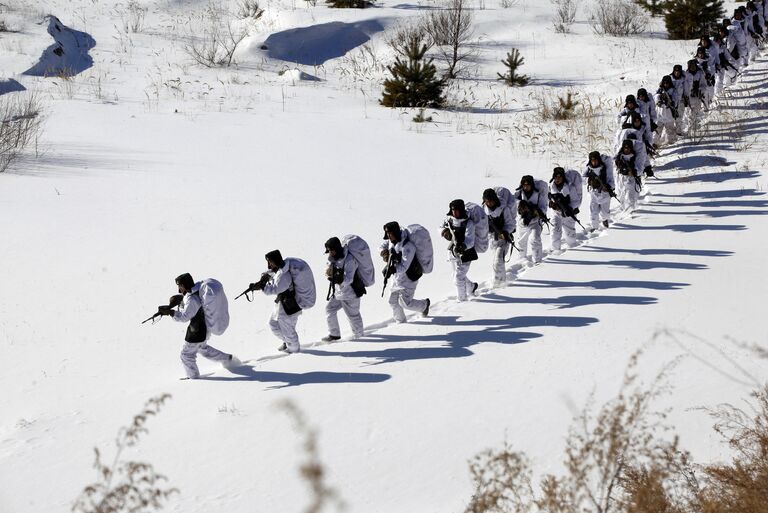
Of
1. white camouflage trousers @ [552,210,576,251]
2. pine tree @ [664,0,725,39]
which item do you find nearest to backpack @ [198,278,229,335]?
white camouflage trousers @ [552,210,576,251]

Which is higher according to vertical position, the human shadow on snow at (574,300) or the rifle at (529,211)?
the rifle at (529,211)

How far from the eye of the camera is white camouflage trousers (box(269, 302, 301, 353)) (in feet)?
29.0

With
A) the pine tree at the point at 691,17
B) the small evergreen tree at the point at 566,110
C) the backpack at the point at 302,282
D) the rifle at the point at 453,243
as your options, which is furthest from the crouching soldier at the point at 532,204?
the pine tree at the point at 691,17

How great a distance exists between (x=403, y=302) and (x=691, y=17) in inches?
847

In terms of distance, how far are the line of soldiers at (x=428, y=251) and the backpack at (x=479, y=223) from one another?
0.01 metres

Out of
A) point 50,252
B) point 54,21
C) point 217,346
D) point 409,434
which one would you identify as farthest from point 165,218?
point 54,21

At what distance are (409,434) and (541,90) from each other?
17.8 meters

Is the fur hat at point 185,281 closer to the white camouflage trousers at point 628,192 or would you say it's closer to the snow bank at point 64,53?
the white camouflage trousers at point 628,192

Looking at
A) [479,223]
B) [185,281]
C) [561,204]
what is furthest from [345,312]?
[561,204]

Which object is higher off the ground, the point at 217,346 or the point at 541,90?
the point at 541,90

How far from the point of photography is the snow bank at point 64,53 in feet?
70.9

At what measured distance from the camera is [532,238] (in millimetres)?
11328

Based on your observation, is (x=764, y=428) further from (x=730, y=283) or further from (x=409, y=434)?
(x=730, y=283)

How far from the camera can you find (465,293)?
33.3 feet
